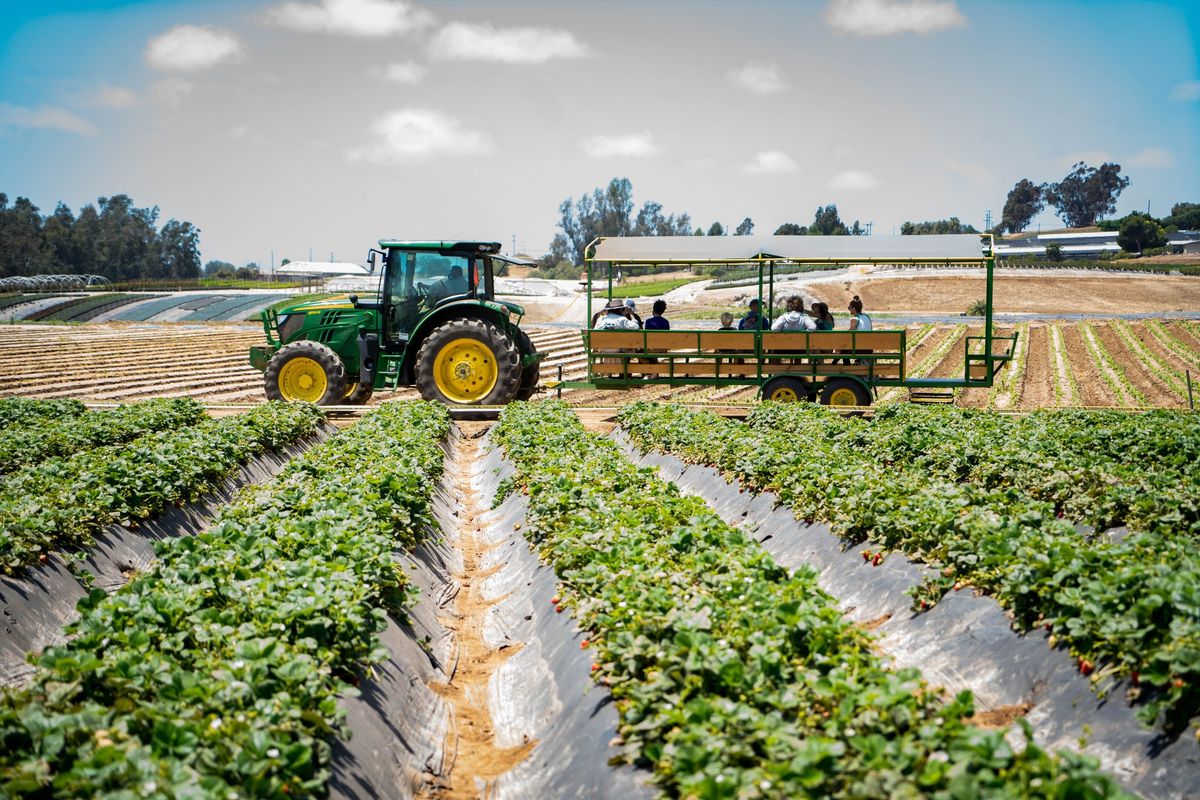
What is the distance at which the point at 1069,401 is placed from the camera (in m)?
21.0

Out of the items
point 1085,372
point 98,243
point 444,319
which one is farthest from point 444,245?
point 98,243

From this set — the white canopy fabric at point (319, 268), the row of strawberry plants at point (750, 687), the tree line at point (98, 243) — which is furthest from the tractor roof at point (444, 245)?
the tree line at point (98, 243)

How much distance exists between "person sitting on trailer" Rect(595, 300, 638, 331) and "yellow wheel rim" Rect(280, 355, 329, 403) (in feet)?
15.1

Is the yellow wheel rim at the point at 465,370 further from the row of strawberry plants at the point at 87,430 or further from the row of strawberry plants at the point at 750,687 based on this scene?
the row of strawberry plants at the point at 750,687

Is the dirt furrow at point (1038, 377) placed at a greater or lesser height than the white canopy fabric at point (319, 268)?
lesser

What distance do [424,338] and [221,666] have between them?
11.2 meters

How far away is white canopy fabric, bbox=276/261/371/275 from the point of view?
63.2 metres

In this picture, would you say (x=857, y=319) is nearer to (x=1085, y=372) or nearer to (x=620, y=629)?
(x=620, y=629)

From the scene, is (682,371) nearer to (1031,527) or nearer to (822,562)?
(822,562)

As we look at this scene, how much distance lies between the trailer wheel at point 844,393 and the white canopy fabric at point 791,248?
1.90 metres

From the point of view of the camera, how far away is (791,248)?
1534cm

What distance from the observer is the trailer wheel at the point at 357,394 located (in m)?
16.0

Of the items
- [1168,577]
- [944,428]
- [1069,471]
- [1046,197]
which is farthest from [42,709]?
[1046,197]

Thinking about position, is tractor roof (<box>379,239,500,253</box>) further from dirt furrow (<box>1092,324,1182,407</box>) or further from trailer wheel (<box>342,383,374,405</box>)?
dirt furrow (<box>1092,324,1182,407</box>)
